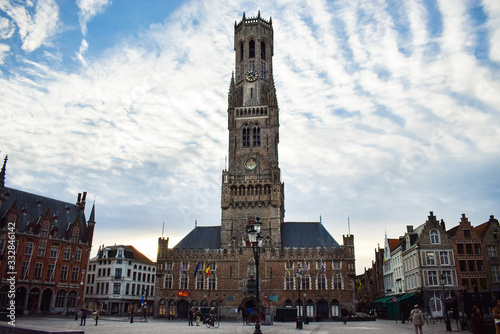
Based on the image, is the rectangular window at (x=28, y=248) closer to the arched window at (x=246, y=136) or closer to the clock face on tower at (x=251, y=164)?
the clock face on tower at (x=251, y=164)

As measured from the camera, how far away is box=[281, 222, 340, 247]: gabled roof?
6119cm

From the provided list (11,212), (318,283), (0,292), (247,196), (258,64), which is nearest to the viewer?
(0,292)

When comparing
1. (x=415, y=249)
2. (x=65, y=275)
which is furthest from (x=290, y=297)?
(x=65, y=275)

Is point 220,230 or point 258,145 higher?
point 258,145

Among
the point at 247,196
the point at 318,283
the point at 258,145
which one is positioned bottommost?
the point at 318,283

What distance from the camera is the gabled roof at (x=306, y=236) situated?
61.2m

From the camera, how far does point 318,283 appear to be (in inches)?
2259

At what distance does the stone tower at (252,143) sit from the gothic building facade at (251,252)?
0.53ft

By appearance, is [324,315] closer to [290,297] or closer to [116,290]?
[290,297]

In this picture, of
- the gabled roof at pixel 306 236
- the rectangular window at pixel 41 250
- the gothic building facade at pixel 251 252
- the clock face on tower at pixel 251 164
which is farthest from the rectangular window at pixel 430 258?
the rectangular window at pixel 41 250

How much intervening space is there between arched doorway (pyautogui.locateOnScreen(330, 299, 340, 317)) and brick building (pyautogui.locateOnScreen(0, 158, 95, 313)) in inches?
1524

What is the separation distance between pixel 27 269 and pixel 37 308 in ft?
18.5

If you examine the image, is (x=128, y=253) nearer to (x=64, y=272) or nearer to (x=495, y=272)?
(x=64, y=272)

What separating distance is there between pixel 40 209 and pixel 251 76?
41840mm
